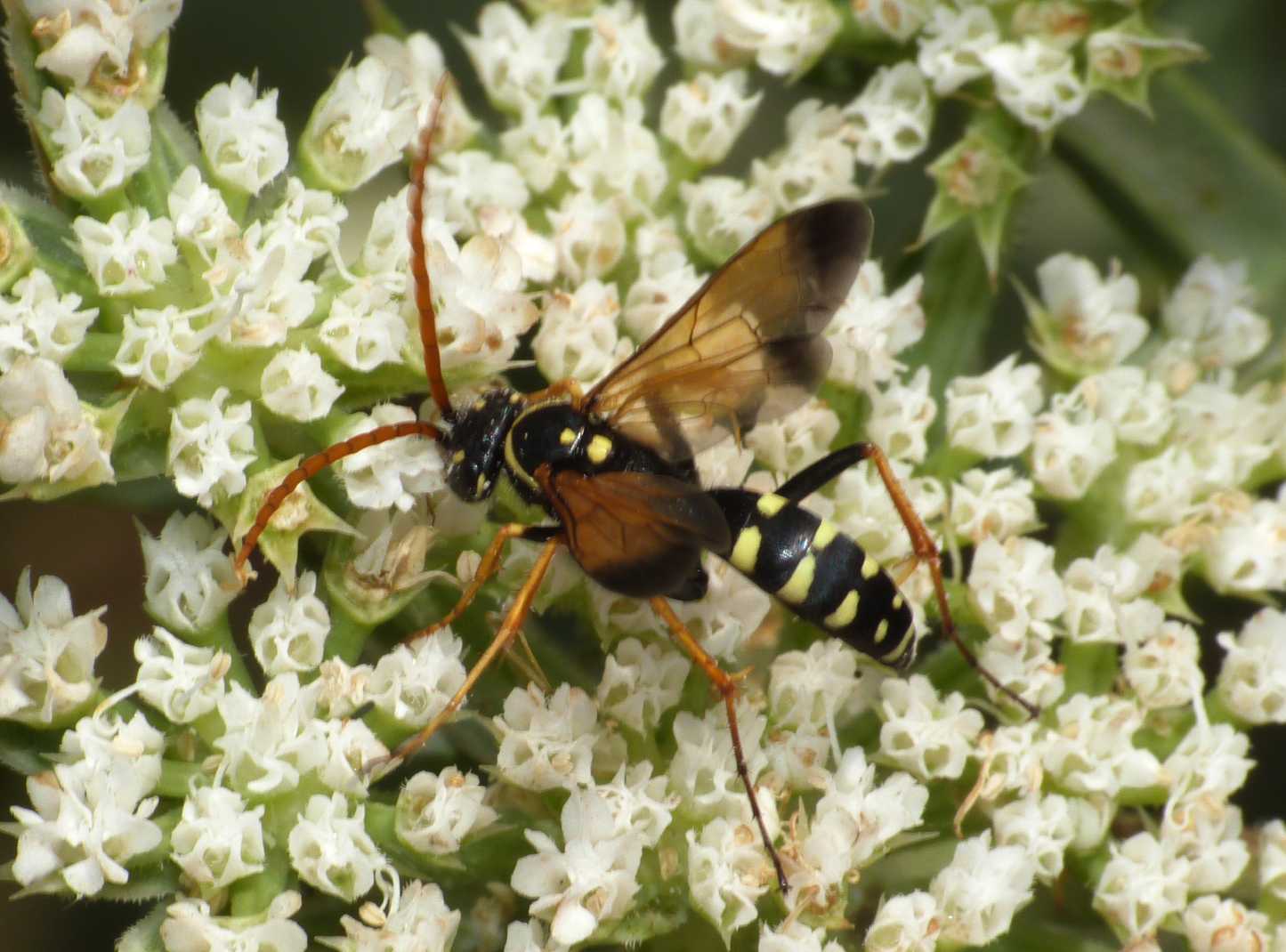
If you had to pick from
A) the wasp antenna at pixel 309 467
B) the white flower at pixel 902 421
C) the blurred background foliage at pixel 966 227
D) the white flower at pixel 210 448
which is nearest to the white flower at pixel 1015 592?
the white flower at pixel 902 421

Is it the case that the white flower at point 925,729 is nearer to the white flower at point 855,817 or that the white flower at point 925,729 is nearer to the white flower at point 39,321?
the white flower at point 855,817

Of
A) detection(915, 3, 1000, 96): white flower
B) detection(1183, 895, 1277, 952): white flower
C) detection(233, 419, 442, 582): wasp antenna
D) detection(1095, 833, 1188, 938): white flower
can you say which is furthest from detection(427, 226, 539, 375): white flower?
detection(1183, 895, 1277, 952): white flower

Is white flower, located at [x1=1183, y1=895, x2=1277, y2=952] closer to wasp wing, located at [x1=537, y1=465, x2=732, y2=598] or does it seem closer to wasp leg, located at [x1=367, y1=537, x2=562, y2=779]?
wasp wing, located at [x1=537, y1=465, x2=732, y2=598]

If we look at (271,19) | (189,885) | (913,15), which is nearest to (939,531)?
(913,15)

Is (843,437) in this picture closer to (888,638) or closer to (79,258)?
(888,638)

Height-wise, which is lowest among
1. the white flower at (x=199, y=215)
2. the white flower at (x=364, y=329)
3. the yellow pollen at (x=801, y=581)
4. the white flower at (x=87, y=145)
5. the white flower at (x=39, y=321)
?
the yellow pollen at (x=801, y=581)

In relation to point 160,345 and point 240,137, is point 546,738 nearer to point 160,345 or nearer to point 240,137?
point 160,345
